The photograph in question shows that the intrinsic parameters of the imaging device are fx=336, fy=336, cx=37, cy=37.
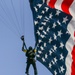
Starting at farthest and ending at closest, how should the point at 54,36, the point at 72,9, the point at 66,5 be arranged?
the point at 54,36 < the point at 66,5 < the point at 72,9

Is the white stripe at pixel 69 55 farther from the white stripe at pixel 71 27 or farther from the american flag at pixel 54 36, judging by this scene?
the white stripe at pixel 71 27

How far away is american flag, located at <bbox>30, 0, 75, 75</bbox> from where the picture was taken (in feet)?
59.3

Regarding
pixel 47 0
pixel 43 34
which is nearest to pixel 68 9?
pixel 47 0

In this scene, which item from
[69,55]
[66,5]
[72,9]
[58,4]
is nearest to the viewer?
[72,9]

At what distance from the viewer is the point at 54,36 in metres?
19.7

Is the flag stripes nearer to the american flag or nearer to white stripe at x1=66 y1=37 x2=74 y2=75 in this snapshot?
A: the american flag

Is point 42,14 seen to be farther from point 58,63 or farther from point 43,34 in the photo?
point 58,63

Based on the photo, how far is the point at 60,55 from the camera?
63.0ft

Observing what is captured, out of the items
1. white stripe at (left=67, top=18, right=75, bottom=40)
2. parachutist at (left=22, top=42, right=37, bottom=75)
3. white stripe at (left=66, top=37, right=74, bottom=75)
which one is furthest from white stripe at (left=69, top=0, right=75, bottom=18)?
parachutist at (left=22, top=42, right=37, bottom=75)

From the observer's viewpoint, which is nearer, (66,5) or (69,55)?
(66,5)

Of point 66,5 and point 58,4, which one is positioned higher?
point 58,4

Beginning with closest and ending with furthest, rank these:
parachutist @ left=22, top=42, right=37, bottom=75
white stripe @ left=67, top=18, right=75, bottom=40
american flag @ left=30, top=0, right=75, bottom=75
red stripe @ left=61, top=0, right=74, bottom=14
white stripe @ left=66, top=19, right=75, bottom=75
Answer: red stripe @ left=61, top=0, right=74, bottom=14 < white stripe @ left=67, top=18, right=75, bottom=40 < white stripe @ left=66, top=19, right=75, bottom=75 < american flag @ left=30, top=0, right=75, bottom=75 < parachutist @ left=22, top=42, right=37, bottom=75

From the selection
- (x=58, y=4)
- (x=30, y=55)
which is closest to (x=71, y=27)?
(x=58, y=4)

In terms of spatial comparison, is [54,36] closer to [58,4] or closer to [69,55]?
[69,55]
